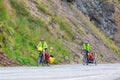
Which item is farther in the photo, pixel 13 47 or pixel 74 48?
pixel 74 48

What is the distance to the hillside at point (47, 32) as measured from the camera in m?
34.0

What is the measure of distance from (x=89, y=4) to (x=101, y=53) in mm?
13796

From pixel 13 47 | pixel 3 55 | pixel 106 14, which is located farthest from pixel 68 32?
pixel 106 14

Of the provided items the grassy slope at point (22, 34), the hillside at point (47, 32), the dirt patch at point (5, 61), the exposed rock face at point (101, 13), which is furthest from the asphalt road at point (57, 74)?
the exposed rock face at point (101, 13)

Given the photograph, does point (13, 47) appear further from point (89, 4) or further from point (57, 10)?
point (89, 4)

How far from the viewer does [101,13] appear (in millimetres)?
61938

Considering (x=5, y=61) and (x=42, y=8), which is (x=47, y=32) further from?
(x=5, y=61)

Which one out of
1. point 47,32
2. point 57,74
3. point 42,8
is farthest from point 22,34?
point 57,74

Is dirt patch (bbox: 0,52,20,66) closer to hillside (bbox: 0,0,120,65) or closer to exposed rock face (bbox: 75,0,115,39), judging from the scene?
hillside (bbox: 0,0,120,65)

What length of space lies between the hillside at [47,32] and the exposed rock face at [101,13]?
421cm

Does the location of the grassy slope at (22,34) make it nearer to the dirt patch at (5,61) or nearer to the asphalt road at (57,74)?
the dirt patch at (5,61)

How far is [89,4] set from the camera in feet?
196

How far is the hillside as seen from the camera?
34.0 m

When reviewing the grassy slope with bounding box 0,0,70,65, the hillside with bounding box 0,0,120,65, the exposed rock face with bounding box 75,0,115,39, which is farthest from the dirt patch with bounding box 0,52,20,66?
the exposed rock face with bounding box 75,0,115,39
